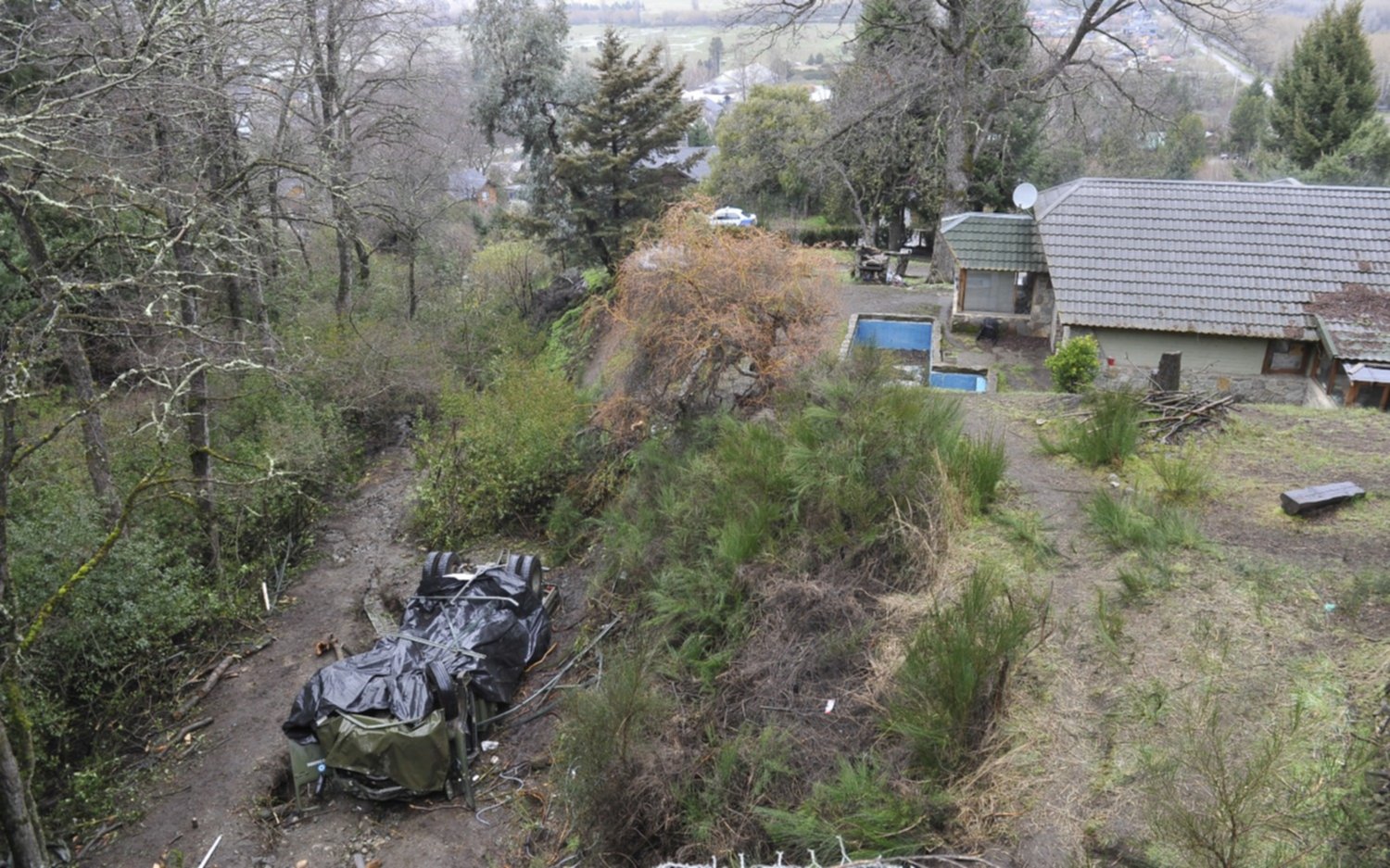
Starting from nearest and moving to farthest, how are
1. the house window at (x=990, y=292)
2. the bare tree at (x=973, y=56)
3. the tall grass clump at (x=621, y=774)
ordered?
1. the tall grass clump at (x=621, y=774)
2. the house window at (x=990, y=292)
3. the bare tree at (x=973, y=56)

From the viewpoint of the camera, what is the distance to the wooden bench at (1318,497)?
21.2ft

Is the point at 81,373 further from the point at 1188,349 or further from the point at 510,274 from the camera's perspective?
the point at 1188,349

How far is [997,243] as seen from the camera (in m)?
15.1

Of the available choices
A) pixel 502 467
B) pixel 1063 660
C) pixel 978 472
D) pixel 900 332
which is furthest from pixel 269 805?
pixel 900 332

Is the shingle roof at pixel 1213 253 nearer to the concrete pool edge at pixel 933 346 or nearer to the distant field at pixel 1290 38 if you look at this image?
the concrete pool edge at pixel 933 346

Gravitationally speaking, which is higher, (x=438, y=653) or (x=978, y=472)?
(x=978, y=472)

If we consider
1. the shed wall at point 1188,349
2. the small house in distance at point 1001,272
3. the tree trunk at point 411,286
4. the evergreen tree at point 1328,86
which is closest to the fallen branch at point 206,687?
the tree trunk at point 411,286

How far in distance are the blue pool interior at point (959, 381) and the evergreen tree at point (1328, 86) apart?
62.9ft

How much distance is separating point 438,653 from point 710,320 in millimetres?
4289

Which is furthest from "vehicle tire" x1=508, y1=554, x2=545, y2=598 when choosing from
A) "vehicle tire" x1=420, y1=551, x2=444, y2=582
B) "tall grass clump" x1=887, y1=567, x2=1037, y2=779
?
"tall grass clump" x1=887, y1=567, x2=1037, y2=779

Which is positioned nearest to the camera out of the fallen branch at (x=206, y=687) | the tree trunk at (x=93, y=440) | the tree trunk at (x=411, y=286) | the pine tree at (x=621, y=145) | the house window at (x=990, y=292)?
the tree trunk at (x=93, y=440)

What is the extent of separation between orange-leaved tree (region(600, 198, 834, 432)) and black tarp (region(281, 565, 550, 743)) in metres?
2.63

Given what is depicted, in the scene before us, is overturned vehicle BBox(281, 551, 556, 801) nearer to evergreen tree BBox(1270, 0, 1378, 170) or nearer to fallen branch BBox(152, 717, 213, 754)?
fallen branch BBox(152, 717, 213, 754)

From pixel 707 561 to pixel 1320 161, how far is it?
25.1 metres
